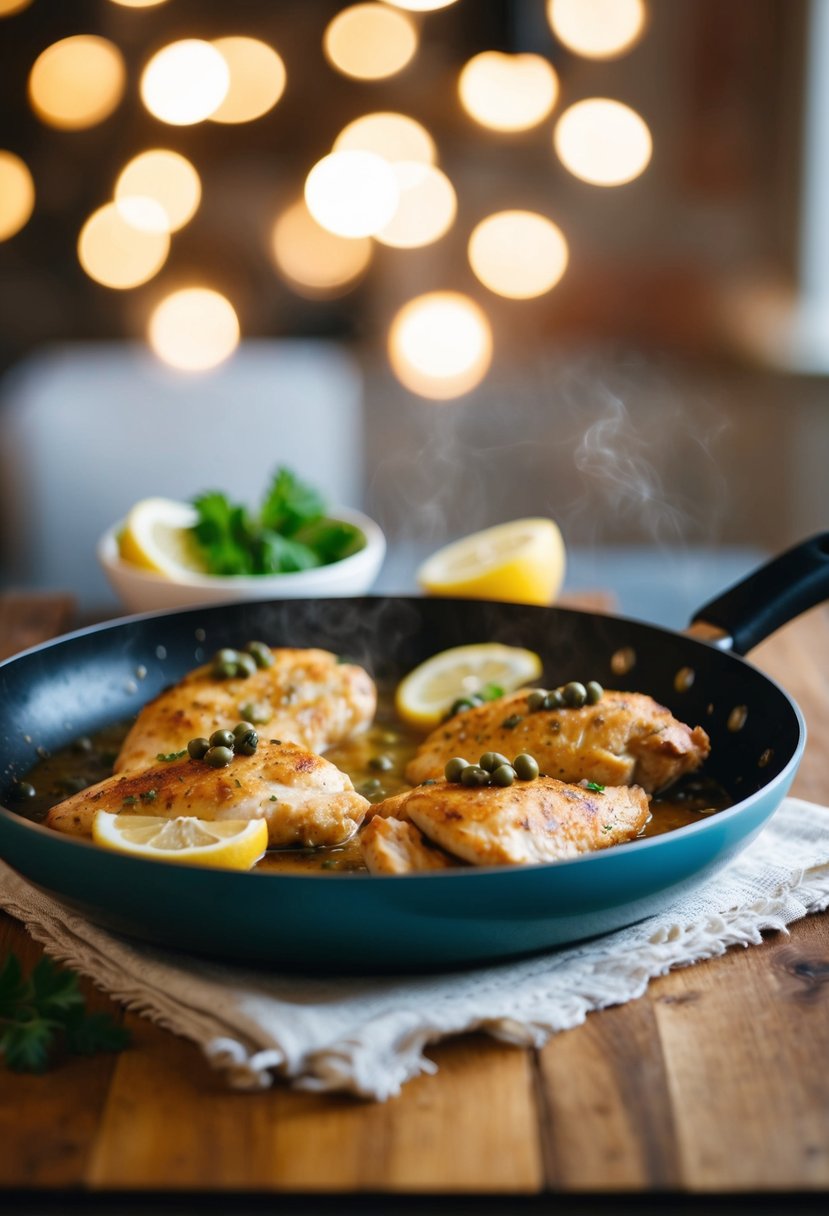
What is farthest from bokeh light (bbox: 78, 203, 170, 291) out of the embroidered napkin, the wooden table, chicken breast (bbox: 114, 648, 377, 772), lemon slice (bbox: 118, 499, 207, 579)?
the wooden table

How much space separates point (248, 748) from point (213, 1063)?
71 cm

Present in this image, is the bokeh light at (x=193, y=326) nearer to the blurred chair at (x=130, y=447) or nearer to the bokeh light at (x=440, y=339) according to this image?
the bokeh light at (x=440, y=339)

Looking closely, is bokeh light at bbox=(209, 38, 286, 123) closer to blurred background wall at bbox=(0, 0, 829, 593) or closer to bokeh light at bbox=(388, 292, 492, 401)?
blurred background wall at bbox=(0, 0, 829, 593)

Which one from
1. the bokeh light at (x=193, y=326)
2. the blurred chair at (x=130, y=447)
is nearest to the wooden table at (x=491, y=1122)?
the blurred chair at (x=130, y=447)

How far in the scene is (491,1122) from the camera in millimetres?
1536

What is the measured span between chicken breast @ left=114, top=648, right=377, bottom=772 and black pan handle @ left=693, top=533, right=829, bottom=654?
2.55ft

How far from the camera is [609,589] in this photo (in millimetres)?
4137

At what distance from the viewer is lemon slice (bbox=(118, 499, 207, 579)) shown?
3.36m

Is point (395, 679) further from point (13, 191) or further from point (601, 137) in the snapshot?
point (601, 137)

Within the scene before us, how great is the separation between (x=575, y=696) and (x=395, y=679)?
26.6 inches

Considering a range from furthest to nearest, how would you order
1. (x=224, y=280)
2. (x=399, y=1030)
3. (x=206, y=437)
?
(x=224, y=280), (x=206, y=437), (x=399, y=1030)

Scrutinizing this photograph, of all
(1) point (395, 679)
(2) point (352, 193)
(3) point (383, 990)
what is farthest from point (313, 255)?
(3) point (383, 990)

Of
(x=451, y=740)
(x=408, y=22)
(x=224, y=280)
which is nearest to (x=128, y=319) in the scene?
(x=224, y=280)

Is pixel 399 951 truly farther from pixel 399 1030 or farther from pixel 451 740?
pixel 451 740
